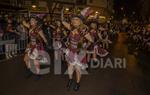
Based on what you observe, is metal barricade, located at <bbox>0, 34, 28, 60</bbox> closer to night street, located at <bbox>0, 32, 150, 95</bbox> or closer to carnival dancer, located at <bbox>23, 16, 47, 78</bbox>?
night street, located at <bbox>0, 32, 150, 95</bbox>

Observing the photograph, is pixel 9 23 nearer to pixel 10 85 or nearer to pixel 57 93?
pixel 10 85

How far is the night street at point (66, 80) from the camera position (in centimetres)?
889

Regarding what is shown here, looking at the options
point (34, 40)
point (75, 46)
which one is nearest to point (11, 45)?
point (34, 40)

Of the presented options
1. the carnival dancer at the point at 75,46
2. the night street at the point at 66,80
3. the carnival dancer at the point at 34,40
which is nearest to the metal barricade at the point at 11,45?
the night street at the point at 66,80

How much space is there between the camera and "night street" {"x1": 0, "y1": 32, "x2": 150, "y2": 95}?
350 inches

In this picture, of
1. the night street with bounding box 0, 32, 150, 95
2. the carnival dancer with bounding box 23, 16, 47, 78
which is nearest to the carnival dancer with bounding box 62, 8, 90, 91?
the night street with bounding box 0, 32, 150, 95

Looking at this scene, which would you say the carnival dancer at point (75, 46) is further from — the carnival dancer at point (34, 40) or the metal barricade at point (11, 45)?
the metal barricade at point (11, 45)

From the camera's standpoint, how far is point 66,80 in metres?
10.5

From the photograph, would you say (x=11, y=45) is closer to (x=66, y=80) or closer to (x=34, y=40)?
(x=34, y=40)

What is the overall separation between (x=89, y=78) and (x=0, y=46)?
3937mm

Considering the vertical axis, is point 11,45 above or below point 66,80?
above

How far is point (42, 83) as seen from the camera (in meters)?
9.87

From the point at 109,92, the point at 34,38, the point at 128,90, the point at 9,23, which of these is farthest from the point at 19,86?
the point at 9,23

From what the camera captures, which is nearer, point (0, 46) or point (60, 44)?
point (0, 46)
